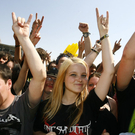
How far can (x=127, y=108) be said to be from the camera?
1531 mm

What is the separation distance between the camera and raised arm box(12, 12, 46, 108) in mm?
1542

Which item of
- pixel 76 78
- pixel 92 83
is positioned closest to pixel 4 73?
pixel 76 78

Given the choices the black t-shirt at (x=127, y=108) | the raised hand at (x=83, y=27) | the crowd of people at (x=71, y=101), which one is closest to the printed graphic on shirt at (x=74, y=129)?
the crowd of people at (x=71, y=101)

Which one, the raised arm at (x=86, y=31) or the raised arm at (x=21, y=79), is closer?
the raised arm at (x=21, y=79)

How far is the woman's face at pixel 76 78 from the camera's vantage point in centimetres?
174

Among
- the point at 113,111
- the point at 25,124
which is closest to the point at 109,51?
the point at 113,111

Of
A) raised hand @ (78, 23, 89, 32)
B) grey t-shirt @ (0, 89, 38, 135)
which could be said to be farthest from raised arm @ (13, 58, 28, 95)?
raised hand @ (78, 23, 89, 32)

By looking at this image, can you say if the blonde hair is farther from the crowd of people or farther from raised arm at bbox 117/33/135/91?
raised arm at bbox 117/33/135/91

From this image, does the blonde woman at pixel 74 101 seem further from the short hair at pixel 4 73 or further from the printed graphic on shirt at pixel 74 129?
the short hair at pixel 4 73

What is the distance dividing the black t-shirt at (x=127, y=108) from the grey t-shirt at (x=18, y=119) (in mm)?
966

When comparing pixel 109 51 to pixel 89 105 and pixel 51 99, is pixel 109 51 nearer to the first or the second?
pixel 89 105

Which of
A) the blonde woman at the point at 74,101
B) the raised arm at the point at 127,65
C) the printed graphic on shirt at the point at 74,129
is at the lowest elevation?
the printed graphic on shirt at the point at 74,129

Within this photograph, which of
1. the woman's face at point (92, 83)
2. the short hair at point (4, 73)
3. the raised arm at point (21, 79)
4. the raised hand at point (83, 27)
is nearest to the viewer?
the short hair at point (4, 73)

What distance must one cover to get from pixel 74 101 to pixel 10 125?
78 centimetres
